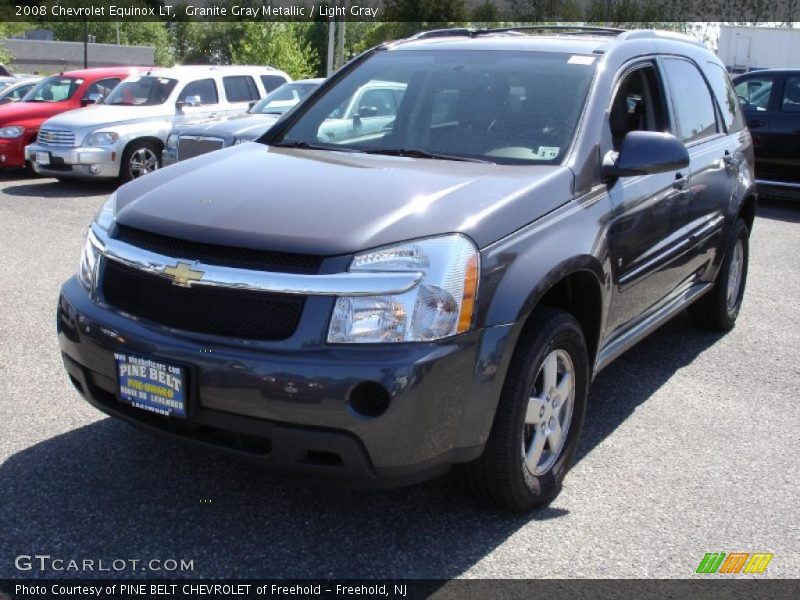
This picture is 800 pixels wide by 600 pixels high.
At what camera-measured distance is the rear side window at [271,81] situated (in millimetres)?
14133

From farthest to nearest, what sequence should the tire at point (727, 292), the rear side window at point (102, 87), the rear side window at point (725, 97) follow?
the rear side window at point (102, 87) → the tire at point (727, 292) → the rear side window at point (725, 97)

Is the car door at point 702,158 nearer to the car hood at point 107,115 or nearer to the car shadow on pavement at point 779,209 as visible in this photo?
the car shadow on pavement at point 779,209

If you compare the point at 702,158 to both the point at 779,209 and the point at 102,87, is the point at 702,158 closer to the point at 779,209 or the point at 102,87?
the point at 779,209

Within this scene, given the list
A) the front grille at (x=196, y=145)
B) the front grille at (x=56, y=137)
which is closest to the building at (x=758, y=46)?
the front grille at (x=56, y=137)

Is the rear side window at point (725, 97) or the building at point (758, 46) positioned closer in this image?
the rear side window at point (725, 97)

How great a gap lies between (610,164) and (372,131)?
3.81 feet

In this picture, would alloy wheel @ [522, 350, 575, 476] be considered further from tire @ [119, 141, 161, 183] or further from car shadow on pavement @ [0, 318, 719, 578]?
tire @ [119, 141, 161, 183]

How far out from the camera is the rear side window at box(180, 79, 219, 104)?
1320cm

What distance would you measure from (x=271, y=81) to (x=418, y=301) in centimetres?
1196

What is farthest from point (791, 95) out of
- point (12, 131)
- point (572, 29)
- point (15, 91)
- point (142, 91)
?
point (15, 91)

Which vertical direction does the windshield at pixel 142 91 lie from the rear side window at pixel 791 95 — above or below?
below

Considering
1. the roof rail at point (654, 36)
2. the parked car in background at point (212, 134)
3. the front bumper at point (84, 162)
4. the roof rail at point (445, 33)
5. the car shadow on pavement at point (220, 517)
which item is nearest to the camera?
the car shadow on pavement at point (220, 517)

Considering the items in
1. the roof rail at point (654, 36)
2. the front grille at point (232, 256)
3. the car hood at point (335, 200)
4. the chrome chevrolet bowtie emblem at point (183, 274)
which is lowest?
the chrome chevrolet bowtie emblem at point (183, 274)

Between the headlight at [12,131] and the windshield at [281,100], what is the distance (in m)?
3.93
